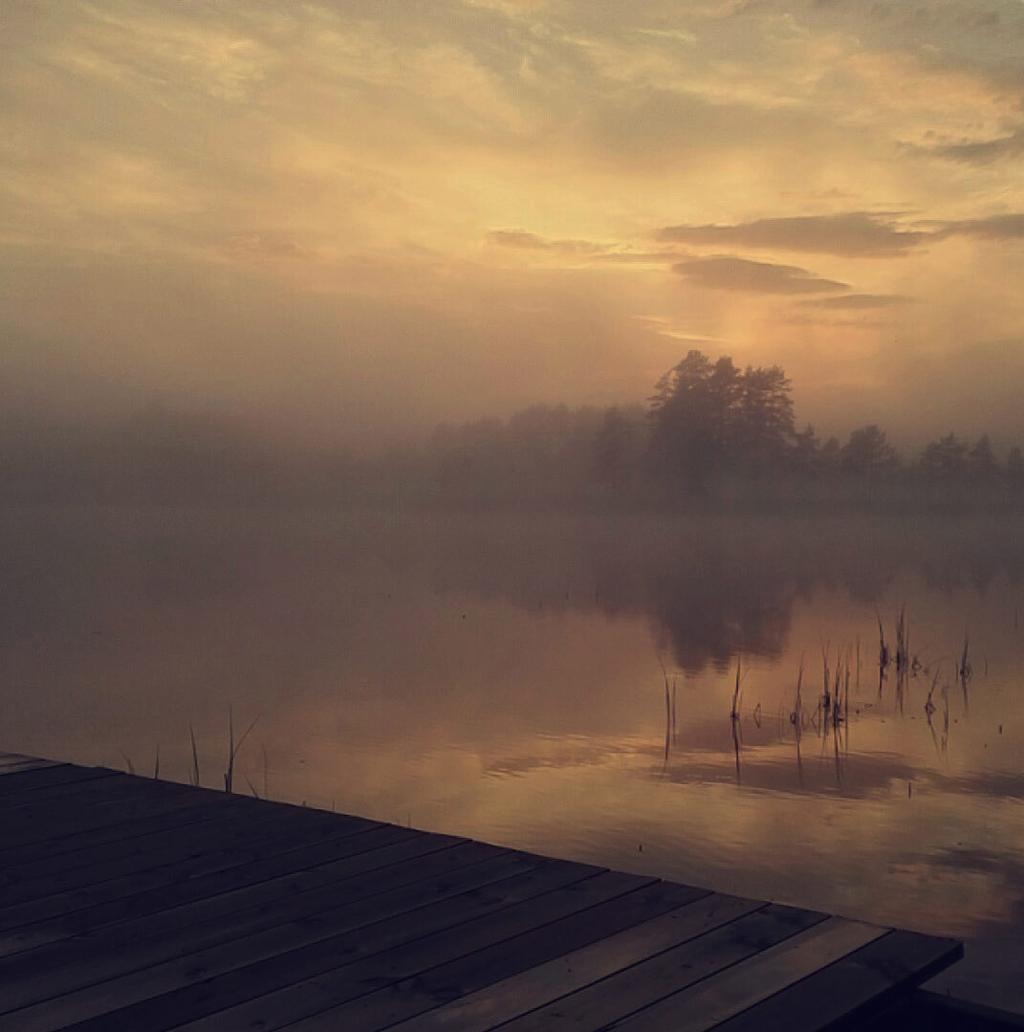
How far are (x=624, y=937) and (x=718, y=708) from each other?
1091 centimetres

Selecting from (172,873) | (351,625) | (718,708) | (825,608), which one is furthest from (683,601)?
(172,873)

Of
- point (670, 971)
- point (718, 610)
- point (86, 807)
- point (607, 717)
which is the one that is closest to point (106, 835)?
point (86, 807)

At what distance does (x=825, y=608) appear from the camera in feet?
93.9

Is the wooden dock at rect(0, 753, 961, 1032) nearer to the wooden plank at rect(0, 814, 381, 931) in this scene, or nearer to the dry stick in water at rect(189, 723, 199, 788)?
the wooden plank at rect(0, 814, 381, 931)

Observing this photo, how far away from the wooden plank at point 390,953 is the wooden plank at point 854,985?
979mm

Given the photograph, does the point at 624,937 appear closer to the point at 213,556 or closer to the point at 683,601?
the point at 683,601

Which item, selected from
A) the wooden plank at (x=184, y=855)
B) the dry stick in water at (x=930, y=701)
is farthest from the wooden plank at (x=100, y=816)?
the dry stick in water at (x=930, y=701)

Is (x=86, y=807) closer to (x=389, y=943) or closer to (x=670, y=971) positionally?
(x=389, y=943)

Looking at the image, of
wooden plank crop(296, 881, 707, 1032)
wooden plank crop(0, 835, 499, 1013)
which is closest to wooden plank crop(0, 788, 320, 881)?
wooden plank crop(0, 835, 499, 1013)

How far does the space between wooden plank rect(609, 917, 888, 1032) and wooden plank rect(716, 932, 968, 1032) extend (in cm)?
3

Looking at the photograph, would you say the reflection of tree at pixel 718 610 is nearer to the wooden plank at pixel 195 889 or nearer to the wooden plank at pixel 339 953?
the wooden plank at pixel 195 889

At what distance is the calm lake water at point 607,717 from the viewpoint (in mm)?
8594

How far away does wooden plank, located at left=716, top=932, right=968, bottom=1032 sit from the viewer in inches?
141

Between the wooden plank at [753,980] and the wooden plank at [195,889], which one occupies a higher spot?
the wooden plank at [753,980]
